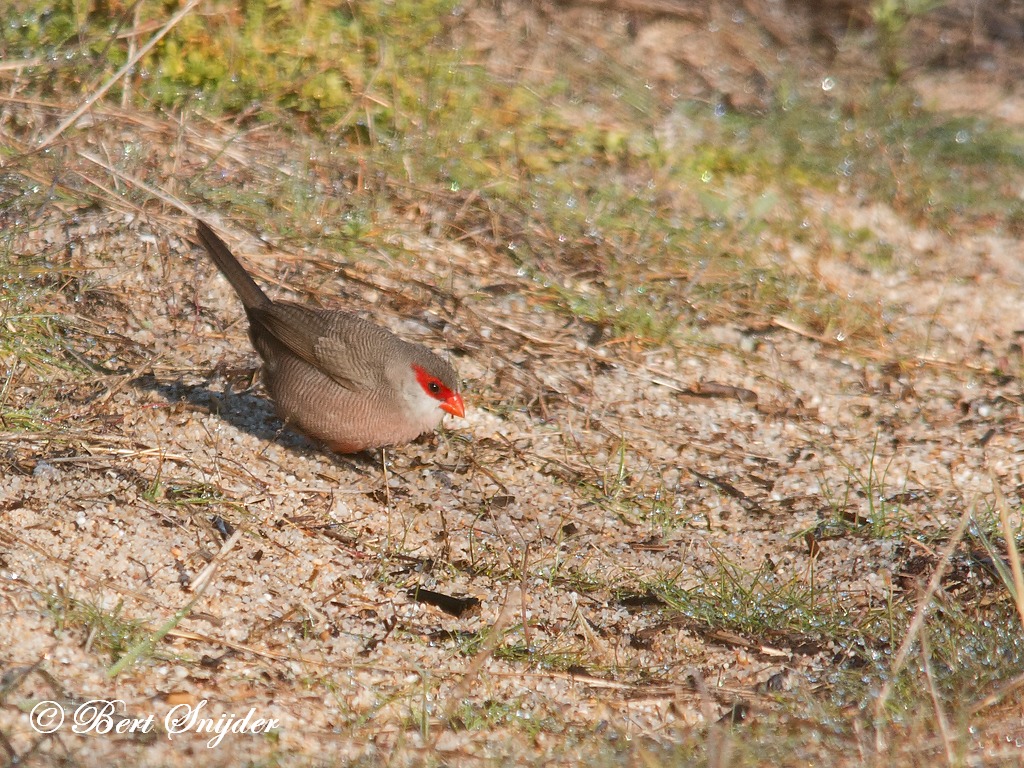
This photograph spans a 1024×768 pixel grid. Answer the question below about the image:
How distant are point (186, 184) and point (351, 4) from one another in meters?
1.63

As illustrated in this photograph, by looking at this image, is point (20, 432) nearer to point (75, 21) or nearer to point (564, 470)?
point (564, 470)

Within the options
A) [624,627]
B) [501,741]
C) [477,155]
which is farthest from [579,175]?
[501,741]

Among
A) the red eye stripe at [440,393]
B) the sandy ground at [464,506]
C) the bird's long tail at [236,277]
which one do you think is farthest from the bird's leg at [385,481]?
the bird's long tail at [236,277]

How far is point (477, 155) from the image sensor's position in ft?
19.0

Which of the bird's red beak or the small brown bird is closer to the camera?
the small brown bird

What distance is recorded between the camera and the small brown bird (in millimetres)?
3936

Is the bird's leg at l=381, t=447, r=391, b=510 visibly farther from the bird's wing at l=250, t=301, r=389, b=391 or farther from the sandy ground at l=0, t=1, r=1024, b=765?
the bird's wing at l=250, t=301, r=389, b=391

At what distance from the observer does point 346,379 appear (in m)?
3.99

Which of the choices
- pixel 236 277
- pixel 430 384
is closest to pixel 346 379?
pixel 430 384

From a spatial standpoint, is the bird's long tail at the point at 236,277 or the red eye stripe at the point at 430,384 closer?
the red eye stripe at the point at 430,384

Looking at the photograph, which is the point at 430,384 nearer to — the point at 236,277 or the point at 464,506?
the point at 464,506

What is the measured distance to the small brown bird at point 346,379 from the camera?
3936 millimetres

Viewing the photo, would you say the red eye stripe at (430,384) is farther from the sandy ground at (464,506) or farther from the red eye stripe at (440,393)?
the sandy ground at (464,506)

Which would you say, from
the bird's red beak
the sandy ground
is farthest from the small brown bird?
the sandy ground
